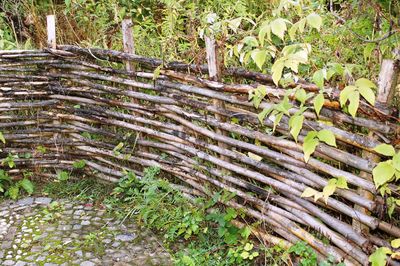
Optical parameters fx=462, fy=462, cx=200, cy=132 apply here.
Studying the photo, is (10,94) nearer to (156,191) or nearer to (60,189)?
(60,189)

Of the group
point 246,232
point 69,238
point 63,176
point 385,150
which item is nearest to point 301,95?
point 385,150

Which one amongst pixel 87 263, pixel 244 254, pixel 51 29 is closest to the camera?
pixel 244 254

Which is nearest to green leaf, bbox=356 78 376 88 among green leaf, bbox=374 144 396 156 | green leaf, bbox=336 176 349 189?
green leaf, bbox=374 144 396 156

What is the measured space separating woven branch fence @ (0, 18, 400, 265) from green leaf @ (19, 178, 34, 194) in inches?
6.7

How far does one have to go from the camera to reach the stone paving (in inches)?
117

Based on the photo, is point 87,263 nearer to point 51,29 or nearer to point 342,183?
point 342,183

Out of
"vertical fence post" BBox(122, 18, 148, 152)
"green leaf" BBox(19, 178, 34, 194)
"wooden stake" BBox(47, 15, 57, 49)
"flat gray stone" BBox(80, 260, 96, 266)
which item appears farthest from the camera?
"green leaf" BBox(19, 178, 34, 194)

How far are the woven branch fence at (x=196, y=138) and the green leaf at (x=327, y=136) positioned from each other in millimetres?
158

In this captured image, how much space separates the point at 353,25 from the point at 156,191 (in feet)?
6.04

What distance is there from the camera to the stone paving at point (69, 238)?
2.97 meters

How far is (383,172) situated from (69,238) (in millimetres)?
2174

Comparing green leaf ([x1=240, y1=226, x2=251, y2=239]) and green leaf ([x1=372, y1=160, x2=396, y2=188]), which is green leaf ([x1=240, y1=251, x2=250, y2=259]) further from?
green leaf ([x1=372, y1=160, x2=396, y2=188])

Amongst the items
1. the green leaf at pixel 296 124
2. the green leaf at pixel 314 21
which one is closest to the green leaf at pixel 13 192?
the green leaf at pixel 296 124

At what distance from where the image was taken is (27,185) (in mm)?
3883
